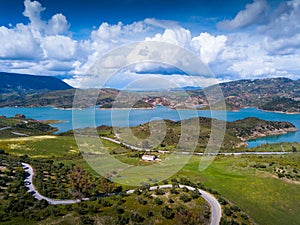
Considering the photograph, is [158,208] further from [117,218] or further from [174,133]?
[174,133]

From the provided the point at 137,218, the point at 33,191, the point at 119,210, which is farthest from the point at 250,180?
the point at 33,191

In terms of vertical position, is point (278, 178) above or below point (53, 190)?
above

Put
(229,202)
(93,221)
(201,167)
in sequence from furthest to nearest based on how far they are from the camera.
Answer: (201,167) < (229,202) < (93,221)

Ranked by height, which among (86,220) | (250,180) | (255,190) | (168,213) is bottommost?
(86,220)

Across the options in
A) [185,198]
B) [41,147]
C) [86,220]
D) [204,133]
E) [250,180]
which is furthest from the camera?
[204,133]

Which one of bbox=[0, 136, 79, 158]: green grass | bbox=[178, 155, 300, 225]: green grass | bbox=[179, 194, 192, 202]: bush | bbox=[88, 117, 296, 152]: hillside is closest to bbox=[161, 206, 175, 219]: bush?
bbox=[179, 194, 192, 202]: bush

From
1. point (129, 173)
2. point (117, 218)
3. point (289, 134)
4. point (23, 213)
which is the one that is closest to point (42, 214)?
point (23, 213)

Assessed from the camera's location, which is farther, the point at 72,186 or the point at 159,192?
the point at 159,192

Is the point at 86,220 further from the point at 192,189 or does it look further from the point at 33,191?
the point at 192,189
